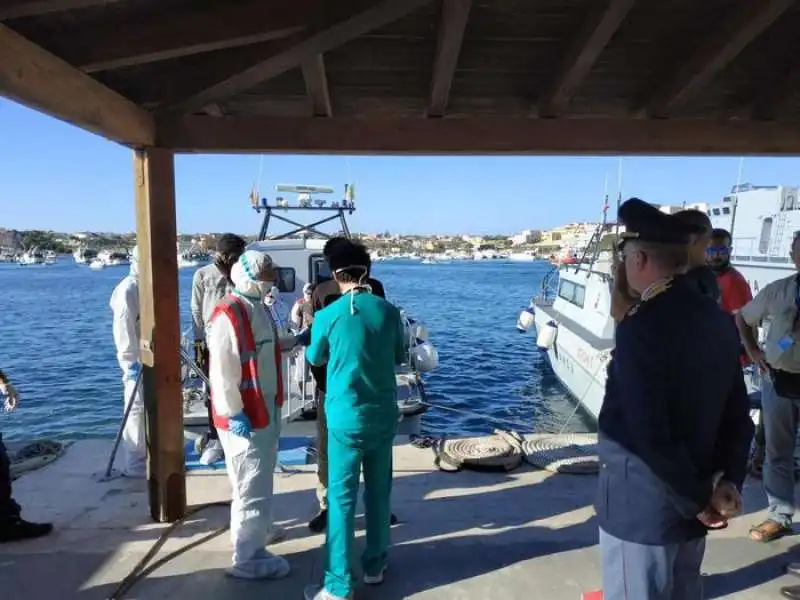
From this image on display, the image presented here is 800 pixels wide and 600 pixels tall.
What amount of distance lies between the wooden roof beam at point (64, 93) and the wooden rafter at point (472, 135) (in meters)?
0.36

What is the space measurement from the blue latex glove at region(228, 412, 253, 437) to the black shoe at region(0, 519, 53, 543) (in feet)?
5.41

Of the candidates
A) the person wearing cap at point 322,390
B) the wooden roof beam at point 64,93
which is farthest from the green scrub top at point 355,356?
the wooden roof beam at point 64,93

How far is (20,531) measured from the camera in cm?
359

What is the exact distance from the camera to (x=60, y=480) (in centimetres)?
452

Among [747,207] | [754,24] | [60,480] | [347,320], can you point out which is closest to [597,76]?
[754,24]

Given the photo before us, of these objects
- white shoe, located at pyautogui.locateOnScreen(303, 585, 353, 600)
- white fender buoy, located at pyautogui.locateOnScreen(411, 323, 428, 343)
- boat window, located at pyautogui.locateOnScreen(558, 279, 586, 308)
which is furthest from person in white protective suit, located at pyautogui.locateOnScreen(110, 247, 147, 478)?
boat window, located at pyautogui.locateOnScreen(558, 279, 586, 308)

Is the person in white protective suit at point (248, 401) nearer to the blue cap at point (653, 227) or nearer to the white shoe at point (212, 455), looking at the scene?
the white shoe at point (212, 455)

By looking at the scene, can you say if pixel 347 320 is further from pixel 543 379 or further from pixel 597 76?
pixel 543 379

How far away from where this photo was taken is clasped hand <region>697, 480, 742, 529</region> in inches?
71.9

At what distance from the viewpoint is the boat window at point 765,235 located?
1720 cm

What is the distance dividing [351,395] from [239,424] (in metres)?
0.62

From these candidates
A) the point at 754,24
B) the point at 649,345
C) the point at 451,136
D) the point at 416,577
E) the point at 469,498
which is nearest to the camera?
the point at 649,345

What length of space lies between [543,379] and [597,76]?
1488cm

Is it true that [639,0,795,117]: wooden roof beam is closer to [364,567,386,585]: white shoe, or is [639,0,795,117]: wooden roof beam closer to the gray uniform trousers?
the gray uniform trousers
